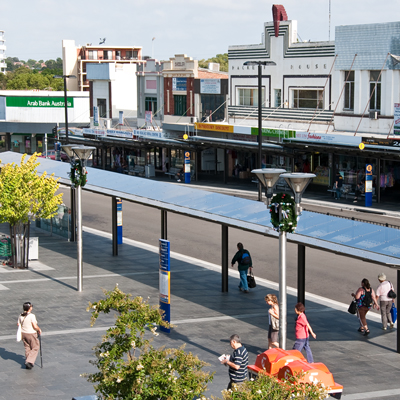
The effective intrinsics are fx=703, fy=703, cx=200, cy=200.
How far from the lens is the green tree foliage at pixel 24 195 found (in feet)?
76.6

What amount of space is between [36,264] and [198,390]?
16901 mm

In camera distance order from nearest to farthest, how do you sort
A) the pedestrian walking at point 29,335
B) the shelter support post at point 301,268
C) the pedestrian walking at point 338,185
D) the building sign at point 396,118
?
1. the pedestrian walking at point 29,335
2. the shelter support post at point 301,268
3. the building sign at point 396,118
4. the pedestrian walking at point 338,185

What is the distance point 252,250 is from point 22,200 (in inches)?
384

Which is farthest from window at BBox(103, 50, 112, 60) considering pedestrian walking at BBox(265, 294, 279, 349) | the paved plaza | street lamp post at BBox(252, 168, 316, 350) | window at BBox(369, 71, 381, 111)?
street lamp post at BBox(252, 168, 316, 350)

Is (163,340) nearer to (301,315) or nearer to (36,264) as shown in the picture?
(301,315)

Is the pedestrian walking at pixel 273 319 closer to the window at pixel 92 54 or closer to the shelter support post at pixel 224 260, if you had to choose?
the shelter support post at pixel 224 260

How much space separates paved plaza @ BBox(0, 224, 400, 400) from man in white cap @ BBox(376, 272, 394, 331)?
0.32 meters

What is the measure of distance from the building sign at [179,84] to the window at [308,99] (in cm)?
1200

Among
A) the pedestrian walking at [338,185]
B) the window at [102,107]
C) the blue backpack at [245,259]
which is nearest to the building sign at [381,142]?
the pedestrian walking at [338,185]

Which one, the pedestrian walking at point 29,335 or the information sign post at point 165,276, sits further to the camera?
the information sign post at point 165,276

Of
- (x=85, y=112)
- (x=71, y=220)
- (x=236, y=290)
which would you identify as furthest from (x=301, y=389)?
(x=85, y=112)

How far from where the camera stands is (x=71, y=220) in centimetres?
2927

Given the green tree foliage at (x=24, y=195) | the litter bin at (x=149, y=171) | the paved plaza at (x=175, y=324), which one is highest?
the green tree foliage at (x=24, y=195)

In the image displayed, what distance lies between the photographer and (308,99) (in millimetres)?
49031
